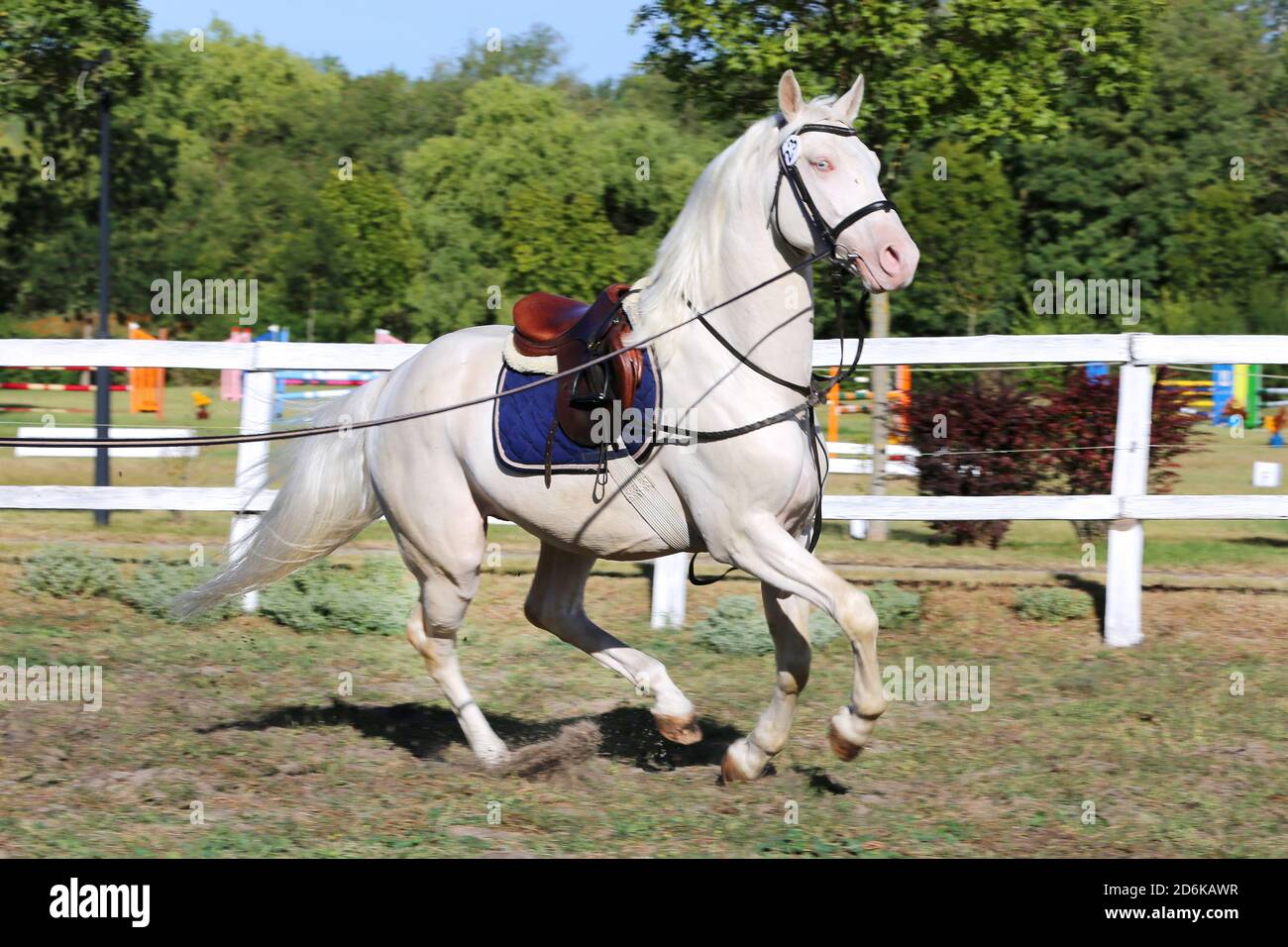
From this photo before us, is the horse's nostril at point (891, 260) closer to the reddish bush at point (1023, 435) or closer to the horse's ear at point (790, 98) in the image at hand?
the horse's ear at point (790, 98)

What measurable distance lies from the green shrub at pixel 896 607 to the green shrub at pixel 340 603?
2.83 metres

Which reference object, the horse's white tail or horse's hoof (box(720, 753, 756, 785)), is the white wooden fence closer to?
the horse's white tail

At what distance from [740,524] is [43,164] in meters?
14.0

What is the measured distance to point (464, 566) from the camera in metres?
5.85

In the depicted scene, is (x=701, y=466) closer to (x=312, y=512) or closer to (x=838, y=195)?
(x=838, y=195)

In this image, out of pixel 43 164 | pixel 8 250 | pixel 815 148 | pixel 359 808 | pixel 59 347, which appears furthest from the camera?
pixel 8 250

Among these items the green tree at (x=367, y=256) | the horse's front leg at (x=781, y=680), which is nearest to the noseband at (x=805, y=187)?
the horse's front leg at (x=781, y=680)

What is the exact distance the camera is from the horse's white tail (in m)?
6.30

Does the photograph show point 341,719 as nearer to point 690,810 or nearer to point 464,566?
point 464,566

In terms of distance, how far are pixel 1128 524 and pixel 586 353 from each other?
167 inches

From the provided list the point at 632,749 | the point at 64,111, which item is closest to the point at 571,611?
the point at 632,749

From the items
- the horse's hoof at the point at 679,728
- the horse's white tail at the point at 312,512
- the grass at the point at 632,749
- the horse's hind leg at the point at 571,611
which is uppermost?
the horse's white tail at the point at 312,512

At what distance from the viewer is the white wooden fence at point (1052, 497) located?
321 inches
